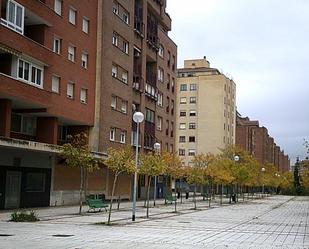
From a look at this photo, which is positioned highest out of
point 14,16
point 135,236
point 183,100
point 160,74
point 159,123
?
point 183,100

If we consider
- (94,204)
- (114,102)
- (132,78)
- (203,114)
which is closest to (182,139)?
(203,114)

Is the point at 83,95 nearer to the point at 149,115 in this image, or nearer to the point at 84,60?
the point at 84,60

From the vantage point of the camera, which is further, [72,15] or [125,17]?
[125,17]

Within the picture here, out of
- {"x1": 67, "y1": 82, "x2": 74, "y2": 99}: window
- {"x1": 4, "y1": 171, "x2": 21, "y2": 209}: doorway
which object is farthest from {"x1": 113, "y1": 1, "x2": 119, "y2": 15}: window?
{"x1": 4, "y1": 171, "x2": 21, "y2": 209}: doorway

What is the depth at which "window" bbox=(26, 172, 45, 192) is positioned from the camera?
120ft

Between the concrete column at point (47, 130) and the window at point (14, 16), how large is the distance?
788 centimetres

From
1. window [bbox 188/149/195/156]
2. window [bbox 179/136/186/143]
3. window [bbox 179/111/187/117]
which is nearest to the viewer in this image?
window [bbox 188/149/195/156]

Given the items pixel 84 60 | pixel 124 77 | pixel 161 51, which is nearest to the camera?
pixel 84 60

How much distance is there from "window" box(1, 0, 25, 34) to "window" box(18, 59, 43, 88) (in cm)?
210

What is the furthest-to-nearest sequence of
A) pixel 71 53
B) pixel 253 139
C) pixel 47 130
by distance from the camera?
pixel 253 139, pixel 71 53, pixel 47 130

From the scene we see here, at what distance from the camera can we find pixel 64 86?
4047 cm

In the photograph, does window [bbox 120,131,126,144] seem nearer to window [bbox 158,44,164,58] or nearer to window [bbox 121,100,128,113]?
window [bbox 121,100,128,113]

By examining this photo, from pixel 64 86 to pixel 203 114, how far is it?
252 feet

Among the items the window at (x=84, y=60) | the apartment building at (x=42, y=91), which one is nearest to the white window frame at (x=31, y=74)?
the apartment building at (x=42, y=91)
